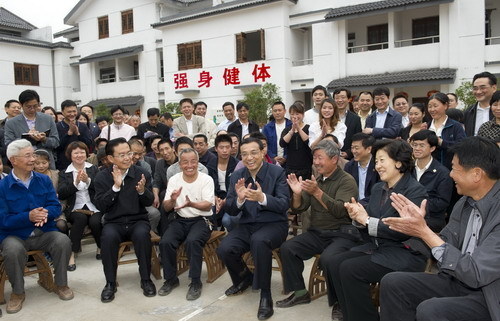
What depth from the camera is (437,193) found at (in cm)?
401

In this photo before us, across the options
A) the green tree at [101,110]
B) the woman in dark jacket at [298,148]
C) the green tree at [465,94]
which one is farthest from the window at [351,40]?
the woman in dark jacket at [298,148]

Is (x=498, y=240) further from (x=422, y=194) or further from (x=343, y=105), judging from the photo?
(x=343, y=105)

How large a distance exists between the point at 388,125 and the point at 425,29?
11.3 meters

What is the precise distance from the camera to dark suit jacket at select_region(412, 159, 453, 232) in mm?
3965

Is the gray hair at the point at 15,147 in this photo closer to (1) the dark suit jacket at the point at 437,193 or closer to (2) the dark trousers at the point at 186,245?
(2) the dark trousers at the point at 186,245

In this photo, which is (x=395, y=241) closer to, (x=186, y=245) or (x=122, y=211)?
(x=186, y=245)

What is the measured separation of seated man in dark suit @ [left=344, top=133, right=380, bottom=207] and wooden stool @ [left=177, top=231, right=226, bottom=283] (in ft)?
5.24

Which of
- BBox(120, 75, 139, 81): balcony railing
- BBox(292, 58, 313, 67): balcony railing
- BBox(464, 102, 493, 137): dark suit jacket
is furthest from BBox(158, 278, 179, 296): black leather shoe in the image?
BBox(120, 75, 139, 81): balcony railing

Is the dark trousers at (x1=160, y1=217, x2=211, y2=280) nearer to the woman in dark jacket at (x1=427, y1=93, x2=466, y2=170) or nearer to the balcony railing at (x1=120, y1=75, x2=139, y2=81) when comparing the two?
the woman in dark jacket at (x1=427, y1=93, x2=466, y2=170)

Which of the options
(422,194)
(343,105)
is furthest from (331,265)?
(343,105)

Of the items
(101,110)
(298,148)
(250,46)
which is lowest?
(298,148)

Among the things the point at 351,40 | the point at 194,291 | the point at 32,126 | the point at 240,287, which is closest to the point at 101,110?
the point at 351,40

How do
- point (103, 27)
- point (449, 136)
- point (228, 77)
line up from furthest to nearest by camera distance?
1. point (103, 27)
2. point (228, 77)
3. point (449, 136)

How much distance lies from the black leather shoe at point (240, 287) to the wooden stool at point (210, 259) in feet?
1.29
